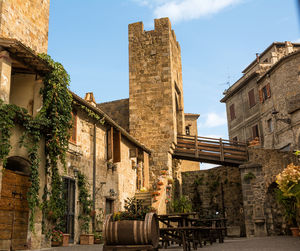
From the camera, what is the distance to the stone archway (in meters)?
16.2

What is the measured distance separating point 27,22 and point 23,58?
70.2 inches

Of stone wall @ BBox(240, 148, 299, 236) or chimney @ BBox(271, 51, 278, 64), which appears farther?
chimney @ BBox(271, 51, 278, 64)

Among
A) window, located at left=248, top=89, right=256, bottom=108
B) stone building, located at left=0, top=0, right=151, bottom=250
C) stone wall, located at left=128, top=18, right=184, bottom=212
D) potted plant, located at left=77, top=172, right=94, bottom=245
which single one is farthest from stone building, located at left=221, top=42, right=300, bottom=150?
potted plant, located at left=77, top=172, right=94, bottom=245

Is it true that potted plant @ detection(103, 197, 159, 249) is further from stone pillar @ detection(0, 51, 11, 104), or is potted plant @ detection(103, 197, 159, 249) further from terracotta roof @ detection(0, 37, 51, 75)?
terracotta roof @ detection(0, 37, 51, 75)

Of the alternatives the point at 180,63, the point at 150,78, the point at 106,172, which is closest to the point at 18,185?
the point at 106,172

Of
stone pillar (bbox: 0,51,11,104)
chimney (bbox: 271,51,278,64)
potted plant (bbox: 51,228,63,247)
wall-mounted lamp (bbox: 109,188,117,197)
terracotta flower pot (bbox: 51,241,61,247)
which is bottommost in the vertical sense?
terracotta flower pot (bbox: 51,241,61,247)

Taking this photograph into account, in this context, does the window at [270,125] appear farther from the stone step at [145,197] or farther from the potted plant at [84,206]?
the potted plant at [84,206]

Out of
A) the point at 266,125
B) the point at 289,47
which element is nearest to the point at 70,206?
the point at 266,125

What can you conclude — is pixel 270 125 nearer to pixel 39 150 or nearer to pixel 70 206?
pixel 70 206

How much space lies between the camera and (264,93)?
24.2 m

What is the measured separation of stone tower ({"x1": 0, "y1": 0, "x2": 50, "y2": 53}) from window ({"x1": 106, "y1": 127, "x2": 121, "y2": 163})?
476 cm

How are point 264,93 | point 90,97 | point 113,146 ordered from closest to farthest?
point 113,146, point 90,97, point 264,93

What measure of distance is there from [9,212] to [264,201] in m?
11.9

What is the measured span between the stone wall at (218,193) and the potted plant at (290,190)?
17.3 feet
